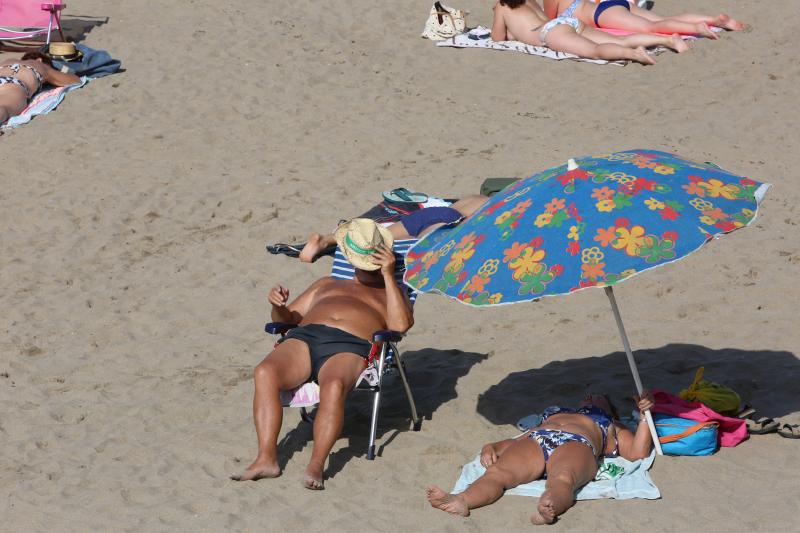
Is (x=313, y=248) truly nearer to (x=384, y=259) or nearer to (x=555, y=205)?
(x=384, y=259)

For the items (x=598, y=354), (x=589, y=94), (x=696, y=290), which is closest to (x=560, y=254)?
(x=598, y=354)

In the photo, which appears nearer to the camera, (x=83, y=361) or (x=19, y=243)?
(x=83, y=361)

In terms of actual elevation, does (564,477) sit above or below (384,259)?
below

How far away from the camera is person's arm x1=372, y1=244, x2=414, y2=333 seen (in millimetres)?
5727

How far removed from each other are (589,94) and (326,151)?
2917mm

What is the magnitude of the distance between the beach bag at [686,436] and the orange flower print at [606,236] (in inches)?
50.0

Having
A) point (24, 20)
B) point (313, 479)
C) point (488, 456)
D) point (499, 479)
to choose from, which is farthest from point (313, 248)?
point (24, 20)

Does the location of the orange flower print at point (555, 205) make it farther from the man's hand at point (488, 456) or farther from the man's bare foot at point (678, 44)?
the man's bare foot at point (678, 44)

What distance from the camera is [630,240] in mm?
4457

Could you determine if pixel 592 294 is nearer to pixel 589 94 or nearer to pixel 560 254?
pixel 560 254

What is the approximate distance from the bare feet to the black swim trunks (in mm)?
1326

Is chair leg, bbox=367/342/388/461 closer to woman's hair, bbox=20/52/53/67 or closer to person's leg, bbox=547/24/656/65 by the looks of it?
person's leg, bbox=547/24/656/65

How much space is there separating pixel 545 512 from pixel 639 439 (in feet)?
2.55

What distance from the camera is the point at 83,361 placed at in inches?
285
